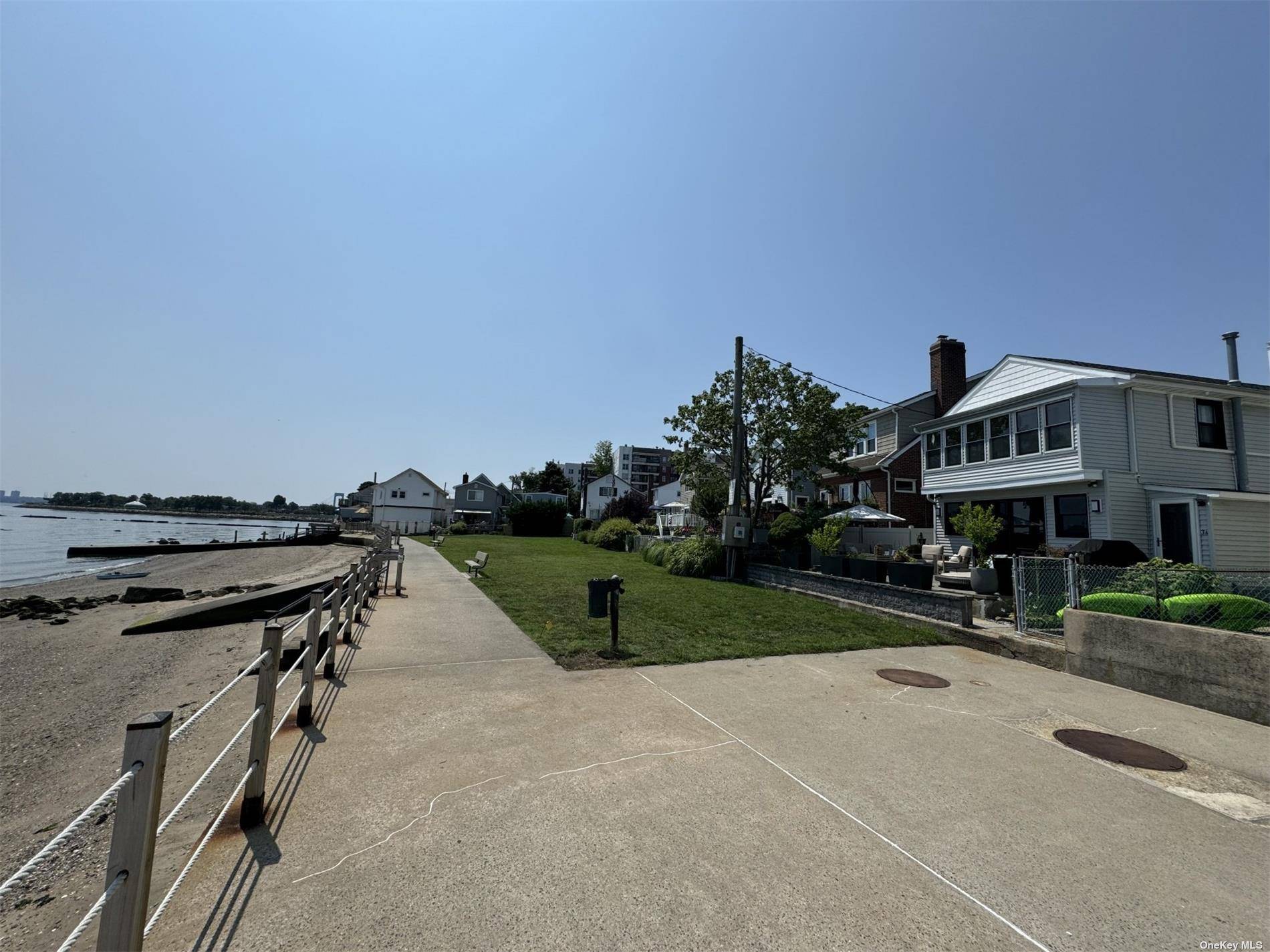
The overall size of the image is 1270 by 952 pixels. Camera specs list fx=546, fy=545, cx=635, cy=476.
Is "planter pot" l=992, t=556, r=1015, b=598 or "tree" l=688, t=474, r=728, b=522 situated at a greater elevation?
"tree" l=688, t=474, r=728, b=522

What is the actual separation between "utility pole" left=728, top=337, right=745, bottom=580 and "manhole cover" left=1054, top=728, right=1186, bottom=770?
11.3m

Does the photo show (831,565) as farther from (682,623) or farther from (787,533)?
(682,623)

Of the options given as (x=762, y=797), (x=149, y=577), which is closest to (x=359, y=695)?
(x=762, y=797)

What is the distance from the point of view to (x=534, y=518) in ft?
171

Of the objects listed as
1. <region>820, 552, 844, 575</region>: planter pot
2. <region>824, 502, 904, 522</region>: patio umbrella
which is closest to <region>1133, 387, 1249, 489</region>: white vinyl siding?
<region>824, 502, 904, 522</region>: patio umbrella

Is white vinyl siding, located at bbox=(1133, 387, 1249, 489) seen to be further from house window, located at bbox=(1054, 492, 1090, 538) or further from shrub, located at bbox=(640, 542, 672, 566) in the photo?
shrub, located at bbox=(640, 542, 672, 566)

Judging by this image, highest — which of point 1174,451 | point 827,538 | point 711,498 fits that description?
point 1174,451

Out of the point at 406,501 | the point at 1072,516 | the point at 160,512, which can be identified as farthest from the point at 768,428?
the point at 160,512

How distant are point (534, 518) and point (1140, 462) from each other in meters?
44.5

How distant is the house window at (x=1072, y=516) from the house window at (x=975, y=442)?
2780 millimetres

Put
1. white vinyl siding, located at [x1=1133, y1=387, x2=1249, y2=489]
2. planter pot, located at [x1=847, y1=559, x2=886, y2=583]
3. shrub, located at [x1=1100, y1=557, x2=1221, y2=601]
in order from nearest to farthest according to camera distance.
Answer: shrub, located at [x1=1100, y1=557, x2=1221, y2=601], planter pot, located at [x1=847, y1=559, x2=886, y2=583], white vinyl siding, located at [x1=1133, y1=387, x2=1249, y2=489]

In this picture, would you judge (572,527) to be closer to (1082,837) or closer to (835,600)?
(835,600)

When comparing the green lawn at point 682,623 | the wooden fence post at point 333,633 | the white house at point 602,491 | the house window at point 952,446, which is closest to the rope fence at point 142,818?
the wooden fence post at point 333,633

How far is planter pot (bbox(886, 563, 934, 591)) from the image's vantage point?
11.6 m
